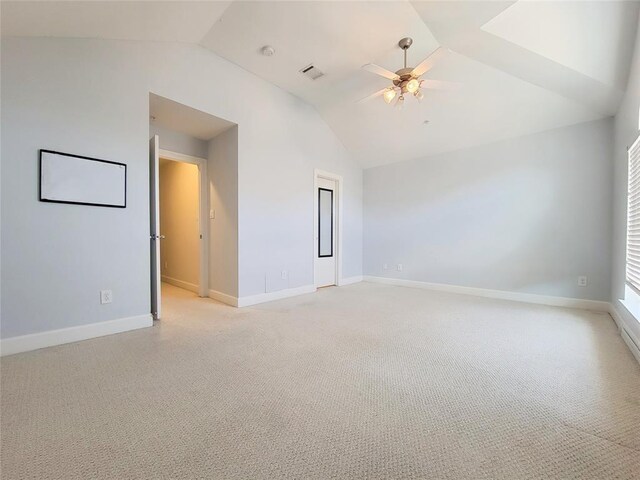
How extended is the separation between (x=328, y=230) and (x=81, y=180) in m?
3.62

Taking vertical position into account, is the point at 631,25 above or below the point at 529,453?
above

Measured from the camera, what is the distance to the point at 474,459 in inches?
43.7

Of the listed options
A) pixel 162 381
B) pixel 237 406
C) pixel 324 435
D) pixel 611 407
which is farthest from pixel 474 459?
pixel 162 381

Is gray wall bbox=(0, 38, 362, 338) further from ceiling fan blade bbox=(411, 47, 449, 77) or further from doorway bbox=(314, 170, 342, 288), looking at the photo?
→ ceiling fan blade bbox=(411, 47, 449, 77)

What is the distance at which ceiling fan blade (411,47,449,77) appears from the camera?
2347 millimetres

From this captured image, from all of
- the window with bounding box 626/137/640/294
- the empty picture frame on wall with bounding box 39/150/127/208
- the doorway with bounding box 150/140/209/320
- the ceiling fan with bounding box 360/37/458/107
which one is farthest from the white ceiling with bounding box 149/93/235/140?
the window with bounding box 626/137/640/294

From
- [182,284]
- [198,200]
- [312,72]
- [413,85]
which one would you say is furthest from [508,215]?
[182,284]

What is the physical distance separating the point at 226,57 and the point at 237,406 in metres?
3.78

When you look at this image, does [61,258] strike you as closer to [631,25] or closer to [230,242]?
[230,242]

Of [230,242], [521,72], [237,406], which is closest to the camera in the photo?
[237,406]

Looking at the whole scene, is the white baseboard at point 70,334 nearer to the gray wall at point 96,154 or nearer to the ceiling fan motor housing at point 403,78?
the gray wall at point 96,154

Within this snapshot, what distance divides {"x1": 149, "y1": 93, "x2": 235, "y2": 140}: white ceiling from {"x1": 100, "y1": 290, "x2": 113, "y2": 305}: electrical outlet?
2.10 meters

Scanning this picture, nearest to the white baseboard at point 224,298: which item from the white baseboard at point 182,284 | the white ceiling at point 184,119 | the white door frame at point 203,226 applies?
the white door frame at point 203,226

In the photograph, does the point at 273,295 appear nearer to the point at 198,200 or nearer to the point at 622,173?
the point at 198,200
